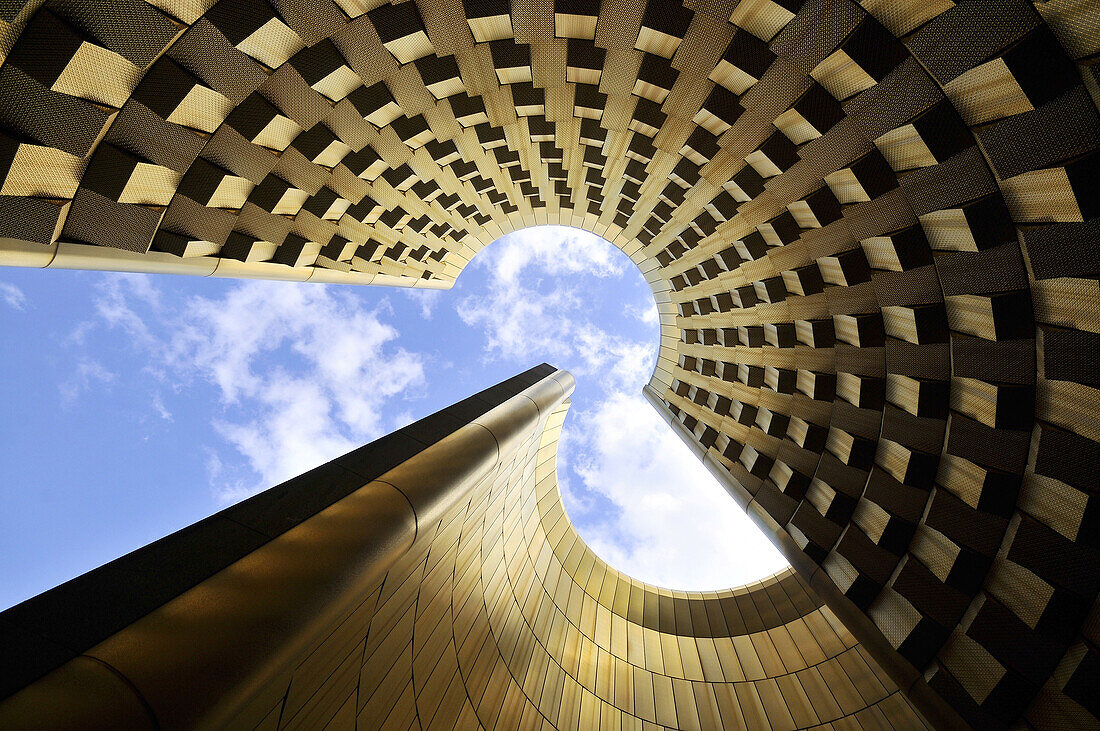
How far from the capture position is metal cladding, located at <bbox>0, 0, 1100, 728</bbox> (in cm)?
704

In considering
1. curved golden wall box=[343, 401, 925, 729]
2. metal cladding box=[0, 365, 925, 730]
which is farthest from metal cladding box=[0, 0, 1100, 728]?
metal cladding box=[0, 365, 925, 730]

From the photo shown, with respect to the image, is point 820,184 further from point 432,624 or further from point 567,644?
point 567,644

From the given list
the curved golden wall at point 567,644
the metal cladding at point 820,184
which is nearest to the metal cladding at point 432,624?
the curved golden wall at point 567,644

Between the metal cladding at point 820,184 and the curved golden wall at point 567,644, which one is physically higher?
the metal cladding at point 820,184

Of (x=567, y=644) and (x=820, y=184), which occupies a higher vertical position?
(x=820, y=184)

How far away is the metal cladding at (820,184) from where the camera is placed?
704 cm

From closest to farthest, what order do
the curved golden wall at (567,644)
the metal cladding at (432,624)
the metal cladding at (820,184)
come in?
1. the metal cladding at (432,624)
2. the metal cladding at (820,184)
3. the curved golden wall at (567,644)

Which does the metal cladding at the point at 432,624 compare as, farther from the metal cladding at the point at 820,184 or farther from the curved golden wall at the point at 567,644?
the metal cladding at the point at 820,184

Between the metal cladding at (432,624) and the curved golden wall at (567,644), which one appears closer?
the metal cladding at (432,624)

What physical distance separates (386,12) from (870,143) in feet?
35.9

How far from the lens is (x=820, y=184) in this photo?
10.8m

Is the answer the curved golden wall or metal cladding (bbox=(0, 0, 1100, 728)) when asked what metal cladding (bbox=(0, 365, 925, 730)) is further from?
metal cladding (bbox=(0, 0, 1100, 728))

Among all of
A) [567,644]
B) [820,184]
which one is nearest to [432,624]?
[567,644]

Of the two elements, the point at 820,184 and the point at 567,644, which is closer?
the point at 820,184
